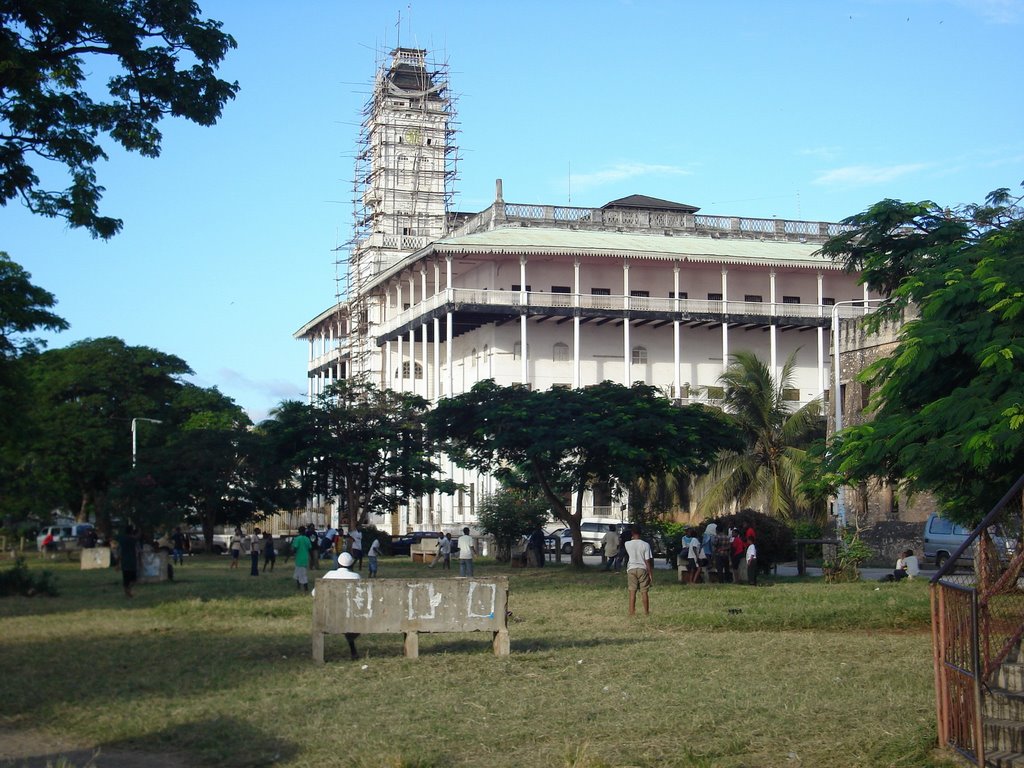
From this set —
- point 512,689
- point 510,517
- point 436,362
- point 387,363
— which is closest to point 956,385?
point 512,689

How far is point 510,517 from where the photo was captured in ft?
133

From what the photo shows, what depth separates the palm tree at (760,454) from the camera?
4678cm

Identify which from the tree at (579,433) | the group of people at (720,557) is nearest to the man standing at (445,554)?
the tree at (579,433)

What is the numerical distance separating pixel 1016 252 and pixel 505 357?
47.0 metres

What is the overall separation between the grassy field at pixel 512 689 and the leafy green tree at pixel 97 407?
44238mm

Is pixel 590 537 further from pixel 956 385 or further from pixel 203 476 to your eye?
pixel 956 385

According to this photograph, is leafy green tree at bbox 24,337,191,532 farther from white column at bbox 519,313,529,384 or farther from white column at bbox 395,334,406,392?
white column at bbox 519,313,529,384

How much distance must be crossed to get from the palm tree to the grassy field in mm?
26275

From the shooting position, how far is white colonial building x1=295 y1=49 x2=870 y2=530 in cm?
5950

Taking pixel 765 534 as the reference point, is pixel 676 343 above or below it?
above

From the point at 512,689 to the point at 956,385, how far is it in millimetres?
7133

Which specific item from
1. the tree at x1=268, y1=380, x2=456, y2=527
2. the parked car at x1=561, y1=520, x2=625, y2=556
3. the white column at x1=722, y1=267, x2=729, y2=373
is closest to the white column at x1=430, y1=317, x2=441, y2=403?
the tree at x1=268, y1=380, x2=456, y2=527

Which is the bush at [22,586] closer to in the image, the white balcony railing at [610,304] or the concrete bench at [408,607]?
the concrete bench at [408,607]

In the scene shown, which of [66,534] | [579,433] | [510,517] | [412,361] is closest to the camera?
[579,433]
